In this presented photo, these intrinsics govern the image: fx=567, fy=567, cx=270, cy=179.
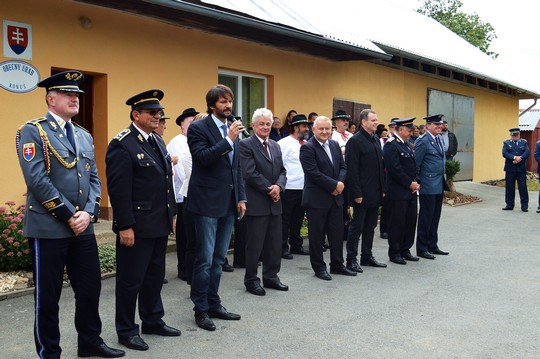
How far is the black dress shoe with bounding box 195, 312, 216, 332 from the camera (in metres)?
4.82

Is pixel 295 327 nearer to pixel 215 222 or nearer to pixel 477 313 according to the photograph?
pixel 215 222

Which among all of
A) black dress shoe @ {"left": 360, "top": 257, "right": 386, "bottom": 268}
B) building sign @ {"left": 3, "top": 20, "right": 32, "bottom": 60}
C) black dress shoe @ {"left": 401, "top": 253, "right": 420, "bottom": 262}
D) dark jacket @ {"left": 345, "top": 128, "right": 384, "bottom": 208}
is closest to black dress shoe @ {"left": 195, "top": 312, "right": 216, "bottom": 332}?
dark jacket @ {"left": 345, "top": 128, "right": 384, "bottom": 208}

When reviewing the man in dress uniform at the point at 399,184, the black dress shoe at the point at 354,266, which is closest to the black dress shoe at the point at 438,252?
the man in dress uniform at the point at 399,184

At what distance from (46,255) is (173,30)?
6.22m

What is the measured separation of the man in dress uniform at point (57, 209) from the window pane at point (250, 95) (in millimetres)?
7247

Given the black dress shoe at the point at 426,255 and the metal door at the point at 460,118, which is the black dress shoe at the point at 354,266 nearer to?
the black dress shoe at the point at 426,255

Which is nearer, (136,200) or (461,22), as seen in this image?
(136,200)

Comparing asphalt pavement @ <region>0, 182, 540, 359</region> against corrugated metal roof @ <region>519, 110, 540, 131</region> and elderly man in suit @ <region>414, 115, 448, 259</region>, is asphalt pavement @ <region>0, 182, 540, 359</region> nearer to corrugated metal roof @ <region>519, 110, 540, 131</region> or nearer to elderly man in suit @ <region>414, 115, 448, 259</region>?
elderly man in suit @ <region>414, 115, 448, 259</region>

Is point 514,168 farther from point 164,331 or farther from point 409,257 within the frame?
point 164,331

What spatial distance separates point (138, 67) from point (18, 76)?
77.3 inches

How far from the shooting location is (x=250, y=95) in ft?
37.2

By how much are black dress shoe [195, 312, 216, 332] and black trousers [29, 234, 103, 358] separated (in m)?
0.98

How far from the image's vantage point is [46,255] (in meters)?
3.81

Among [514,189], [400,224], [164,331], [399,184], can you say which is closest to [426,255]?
[400,224]
